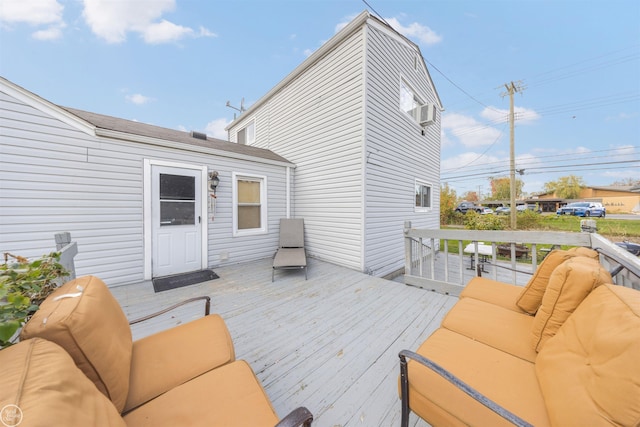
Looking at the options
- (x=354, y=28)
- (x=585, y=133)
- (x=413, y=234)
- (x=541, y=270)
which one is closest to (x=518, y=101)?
(x=354, y=28)

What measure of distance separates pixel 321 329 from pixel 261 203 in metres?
3.92

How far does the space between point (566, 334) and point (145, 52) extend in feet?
37.0

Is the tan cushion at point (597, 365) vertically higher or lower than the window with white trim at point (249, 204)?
lower

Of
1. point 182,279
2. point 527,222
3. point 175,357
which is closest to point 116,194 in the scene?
point 182,279

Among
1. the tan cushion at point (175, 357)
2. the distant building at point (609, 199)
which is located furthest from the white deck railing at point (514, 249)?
the distant building at point (609, 199)

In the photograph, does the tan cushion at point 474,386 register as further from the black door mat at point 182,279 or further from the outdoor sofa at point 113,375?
the black door mat at point 182,279

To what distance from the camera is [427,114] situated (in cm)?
664

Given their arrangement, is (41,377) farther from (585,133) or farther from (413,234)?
(585,133)

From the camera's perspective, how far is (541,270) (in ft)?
6.16

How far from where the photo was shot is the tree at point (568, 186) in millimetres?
32844

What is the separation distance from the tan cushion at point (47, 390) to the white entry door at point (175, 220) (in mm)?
4058

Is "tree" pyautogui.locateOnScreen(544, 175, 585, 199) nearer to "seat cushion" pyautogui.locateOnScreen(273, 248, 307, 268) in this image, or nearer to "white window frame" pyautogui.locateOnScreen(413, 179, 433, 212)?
"white window frame" pyautogui.locateOnScreen(413, 179, 433, 212)

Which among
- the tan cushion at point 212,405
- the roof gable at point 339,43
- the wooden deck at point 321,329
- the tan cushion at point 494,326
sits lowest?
the wooden deck at point 321,329

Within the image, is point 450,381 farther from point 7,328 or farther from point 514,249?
point 514,249
